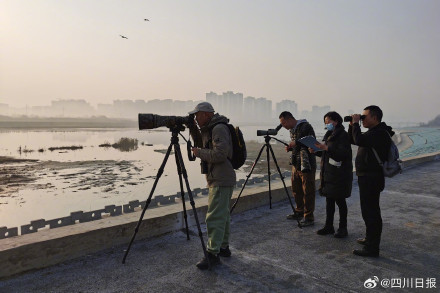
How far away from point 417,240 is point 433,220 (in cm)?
124

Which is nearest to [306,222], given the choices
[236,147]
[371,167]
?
[371,167]

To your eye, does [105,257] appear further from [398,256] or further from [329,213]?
[398,256]

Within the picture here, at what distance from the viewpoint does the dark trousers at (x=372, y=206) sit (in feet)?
12.6

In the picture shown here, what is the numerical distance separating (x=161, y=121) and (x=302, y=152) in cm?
240

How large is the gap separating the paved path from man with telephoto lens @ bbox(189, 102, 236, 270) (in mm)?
317

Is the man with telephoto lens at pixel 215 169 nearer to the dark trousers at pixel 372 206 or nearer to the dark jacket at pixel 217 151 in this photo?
the dark jacket at pixel 217 151

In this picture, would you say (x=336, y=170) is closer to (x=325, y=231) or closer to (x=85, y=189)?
(x=325, y=231)

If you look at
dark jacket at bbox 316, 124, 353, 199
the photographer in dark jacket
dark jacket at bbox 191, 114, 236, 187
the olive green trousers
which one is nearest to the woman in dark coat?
dark jacket at bbox 316, 124, 353, 199

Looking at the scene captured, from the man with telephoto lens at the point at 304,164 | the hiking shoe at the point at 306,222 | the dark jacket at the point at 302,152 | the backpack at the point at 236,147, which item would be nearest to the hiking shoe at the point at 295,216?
the man with telephoto lens at the point at 304,164

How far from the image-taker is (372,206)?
393 cm

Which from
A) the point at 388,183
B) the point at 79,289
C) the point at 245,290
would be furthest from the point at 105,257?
the point at 388,183

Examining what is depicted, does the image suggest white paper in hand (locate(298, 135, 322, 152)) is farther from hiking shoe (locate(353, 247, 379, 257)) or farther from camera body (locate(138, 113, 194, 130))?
camera body (locate(138, 113, 194, 130))

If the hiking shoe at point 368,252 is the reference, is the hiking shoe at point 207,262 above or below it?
above

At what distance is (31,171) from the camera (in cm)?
2727
